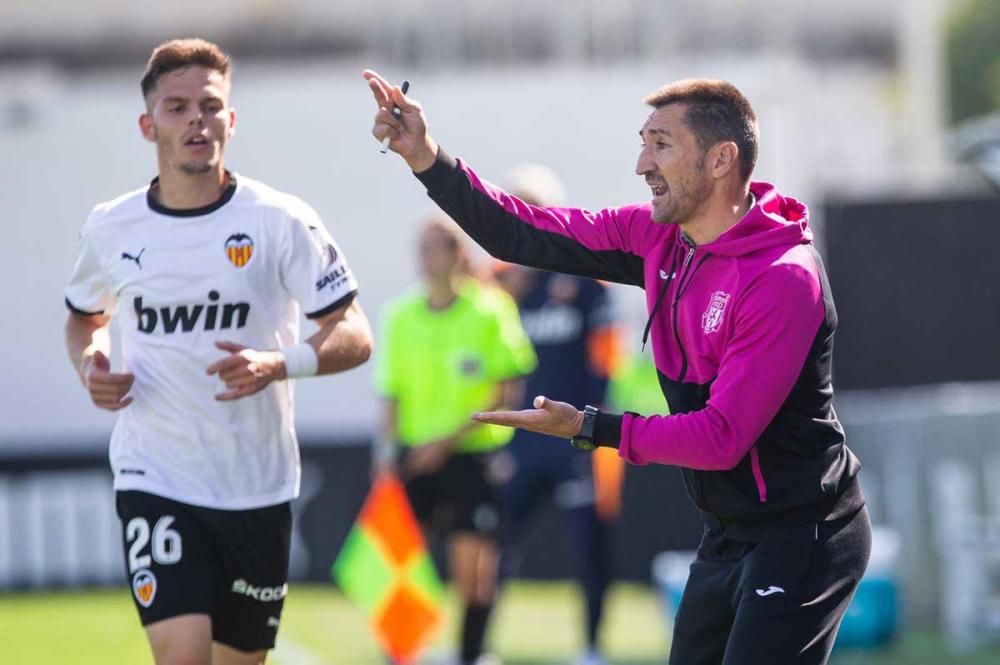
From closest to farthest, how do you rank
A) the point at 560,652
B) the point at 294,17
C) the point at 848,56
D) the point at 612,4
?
the point at 560,652, the point at 612,4, the point at 294,17, the point at 848,56

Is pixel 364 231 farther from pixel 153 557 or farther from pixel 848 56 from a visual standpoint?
pixel 848 56

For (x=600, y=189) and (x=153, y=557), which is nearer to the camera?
(x=153, y=557)

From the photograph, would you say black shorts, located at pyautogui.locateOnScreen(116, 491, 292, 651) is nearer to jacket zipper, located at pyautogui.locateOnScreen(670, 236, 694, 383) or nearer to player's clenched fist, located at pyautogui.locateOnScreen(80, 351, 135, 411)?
player's clenched fist, located at pyautogui.locateOnScreen(80, 351, 135, 411)

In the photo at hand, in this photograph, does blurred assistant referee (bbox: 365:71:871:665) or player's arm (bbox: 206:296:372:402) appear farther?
player's arm (bbox: 206:296:372:402)

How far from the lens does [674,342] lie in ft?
17.9

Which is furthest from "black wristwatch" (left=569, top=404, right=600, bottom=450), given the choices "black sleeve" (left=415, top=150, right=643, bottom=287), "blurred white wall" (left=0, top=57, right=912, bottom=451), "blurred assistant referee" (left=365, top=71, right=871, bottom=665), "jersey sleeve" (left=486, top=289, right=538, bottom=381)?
"blurred white wall" (left=0, top=57, right=912, bottom=451)

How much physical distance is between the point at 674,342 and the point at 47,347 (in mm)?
12504

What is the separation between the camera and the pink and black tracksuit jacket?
5098mm

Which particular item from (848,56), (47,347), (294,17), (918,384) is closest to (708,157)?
(918,384)

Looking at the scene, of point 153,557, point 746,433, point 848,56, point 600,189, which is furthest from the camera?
point 848,56

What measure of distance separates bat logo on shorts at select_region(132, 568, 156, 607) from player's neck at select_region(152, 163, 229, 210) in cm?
118

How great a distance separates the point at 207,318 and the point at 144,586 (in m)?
→ 0.86

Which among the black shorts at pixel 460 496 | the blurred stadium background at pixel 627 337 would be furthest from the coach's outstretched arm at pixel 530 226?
the black shorts at pixel 460 496

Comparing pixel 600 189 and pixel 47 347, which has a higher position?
pixel 600 189
